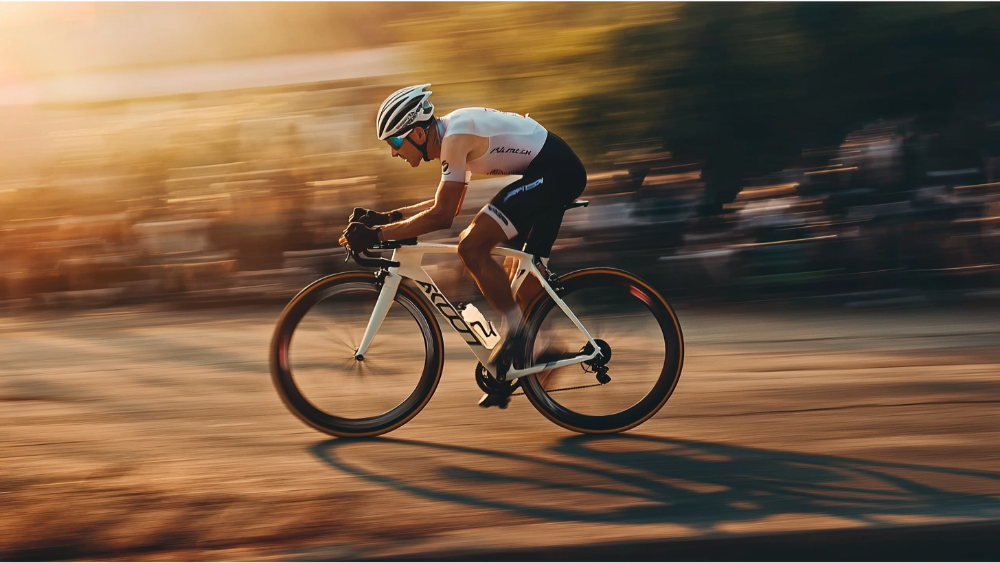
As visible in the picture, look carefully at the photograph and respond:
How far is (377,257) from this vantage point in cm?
477

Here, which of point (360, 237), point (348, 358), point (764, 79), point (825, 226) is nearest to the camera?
point (360, 237)

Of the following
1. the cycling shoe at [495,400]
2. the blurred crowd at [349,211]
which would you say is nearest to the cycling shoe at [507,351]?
the cycling shoe at [495,400]

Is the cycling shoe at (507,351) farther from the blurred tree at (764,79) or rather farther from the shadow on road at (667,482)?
the blurred tree at (764,79)

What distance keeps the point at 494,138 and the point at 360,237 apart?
77 centimetres

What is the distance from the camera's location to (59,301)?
30.1 feet

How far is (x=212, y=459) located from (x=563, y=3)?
6.02m

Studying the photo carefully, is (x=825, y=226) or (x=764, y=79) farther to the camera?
(x=764, y=79)

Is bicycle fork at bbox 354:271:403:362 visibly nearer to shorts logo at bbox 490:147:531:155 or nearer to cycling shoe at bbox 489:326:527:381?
cycling shoe at bbox 489:326:527:381

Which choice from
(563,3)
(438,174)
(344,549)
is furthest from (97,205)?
(344,549)

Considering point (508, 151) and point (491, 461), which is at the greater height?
point (508, 151)

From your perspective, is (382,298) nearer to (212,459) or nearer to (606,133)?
(212,459)

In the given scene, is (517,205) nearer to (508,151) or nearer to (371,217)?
(508,151)

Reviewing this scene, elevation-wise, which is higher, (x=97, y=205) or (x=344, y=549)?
(x=97, y=205)

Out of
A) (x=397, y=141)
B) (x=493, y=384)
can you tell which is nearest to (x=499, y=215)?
(x=397, y=141)
